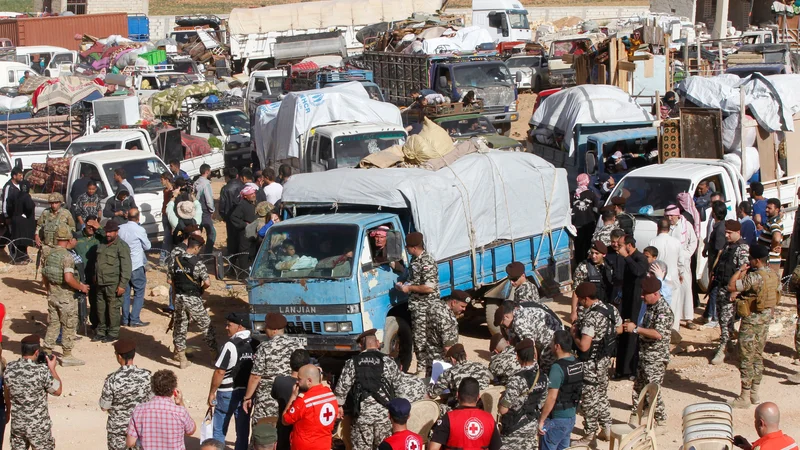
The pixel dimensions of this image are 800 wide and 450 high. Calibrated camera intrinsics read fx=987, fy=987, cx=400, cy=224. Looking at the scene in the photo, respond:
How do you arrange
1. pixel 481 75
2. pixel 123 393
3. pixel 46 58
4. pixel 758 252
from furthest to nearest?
pixel 46 58, pixel 481 75, pixel 758 252, pixel 123 393

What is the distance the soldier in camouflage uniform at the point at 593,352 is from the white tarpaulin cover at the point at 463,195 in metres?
2.98

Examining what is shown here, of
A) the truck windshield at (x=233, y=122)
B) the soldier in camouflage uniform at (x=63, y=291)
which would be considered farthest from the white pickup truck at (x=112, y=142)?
the soldier in camouflage uniform at (x=63, y=291)

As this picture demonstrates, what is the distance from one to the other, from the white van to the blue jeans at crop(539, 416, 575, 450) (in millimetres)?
33988

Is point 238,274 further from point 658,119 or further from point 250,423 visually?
point 658,119

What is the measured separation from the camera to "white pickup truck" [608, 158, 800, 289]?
14156 mm

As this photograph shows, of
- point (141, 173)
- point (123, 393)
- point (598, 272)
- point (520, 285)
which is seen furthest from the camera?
point (141, 173)

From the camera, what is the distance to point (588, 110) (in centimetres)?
A: 1953

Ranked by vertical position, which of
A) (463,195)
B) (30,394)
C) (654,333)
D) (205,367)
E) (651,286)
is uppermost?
(463,195)

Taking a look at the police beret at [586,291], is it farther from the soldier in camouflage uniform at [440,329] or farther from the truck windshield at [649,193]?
the truck windshield at [649,193]

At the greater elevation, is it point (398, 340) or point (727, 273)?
point (727, 273)

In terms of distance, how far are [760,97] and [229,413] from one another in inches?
504

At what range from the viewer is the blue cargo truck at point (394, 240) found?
10.8 meters

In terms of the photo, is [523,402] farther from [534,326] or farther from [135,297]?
[135,297]

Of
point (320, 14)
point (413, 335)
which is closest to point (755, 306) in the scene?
point (413, 335)
